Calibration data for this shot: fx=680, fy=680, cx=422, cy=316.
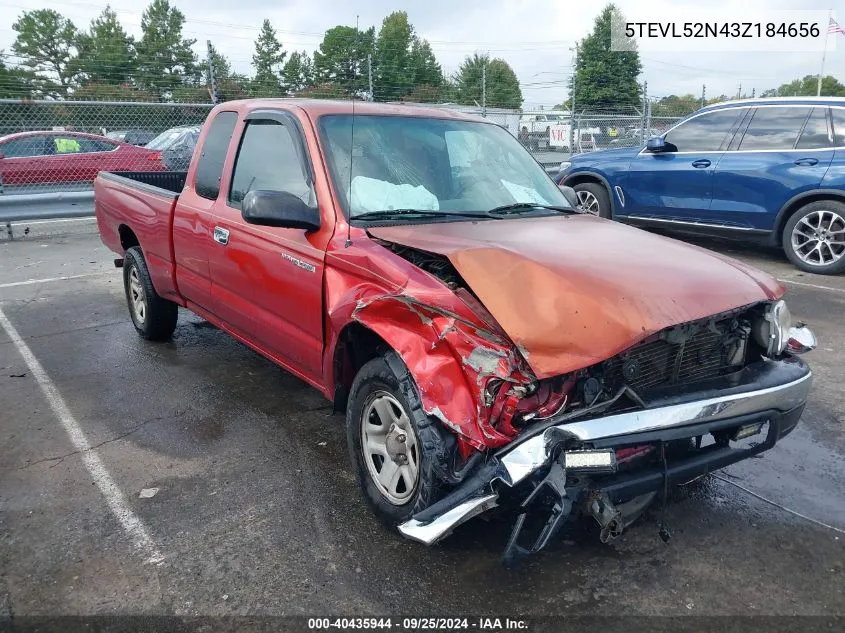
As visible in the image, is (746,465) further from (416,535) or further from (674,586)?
(416,535)

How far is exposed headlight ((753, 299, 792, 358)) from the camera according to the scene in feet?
9.91

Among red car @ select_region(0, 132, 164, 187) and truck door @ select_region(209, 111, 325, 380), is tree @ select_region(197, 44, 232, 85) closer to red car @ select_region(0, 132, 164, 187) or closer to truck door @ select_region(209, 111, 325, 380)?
red car @ select_region(0, 132, 164, 187)

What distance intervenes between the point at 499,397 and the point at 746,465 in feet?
6.61

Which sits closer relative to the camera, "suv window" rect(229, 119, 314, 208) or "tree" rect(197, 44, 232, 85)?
"suv window" rect(229, 119, 314, 208)

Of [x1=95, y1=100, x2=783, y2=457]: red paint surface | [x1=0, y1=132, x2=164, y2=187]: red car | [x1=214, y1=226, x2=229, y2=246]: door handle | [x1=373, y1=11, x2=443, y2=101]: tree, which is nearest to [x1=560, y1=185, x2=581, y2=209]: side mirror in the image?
[x1=95, y1=100, x2=783, y2=457]: red paint surface

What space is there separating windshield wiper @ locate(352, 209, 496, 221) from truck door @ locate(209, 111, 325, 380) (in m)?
0.29

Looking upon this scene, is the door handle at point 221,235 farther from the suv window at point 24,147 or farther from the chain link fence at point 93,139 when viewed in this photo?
the suv window at point 24,147

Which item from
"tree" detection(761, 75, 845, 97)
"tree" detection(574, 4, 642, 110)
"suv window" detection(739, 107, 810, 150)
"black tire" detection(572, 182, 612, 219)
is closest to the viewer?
"suv window" detection(739, 107, 810, 150)

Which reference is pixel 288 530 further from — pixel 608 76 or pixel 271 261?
pixel 608 76

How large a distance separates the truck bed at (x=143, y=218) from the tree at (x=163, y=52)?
1398cm

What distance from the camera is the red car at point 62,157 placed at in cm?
1254

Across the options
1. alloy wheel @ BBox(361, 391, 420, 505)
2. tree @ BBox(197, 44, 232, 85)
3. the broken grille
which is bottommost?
alloy wheel @ BBox(361, 391, 420, 505)

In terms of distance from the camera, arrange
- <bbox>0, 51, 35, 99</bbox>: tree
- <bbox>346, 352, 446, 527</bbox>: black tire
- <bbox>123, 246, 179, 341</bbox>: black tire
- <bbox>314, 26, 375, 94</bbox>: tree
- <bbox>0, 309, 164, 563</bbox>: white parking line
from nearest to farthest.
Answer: <bbox>346, 352, 446, 527</bbox>: black tire, <bbox>0, 309, 164, 563</bbox>: white parking line, <bbox>123, 246, 179, 341</bbox>: black tire, <bbox>314, 26, 375, 94</bbox>: tree, <bbox>0, 51, 35, 99</bbox>: tree

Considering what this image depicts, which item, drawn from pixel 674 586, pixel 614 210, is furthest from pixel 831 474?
pixel 614 210
